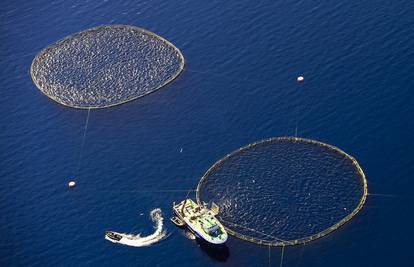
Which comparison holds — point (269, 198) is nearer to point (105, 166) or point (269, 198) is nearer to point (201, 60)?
point (105, 166)

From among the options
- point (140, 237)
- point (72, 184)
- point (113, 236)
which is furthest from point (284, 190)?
point (72, 184)

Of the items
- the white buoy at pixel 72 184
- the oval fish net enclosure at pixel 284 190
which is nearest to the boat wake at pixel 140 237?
the oval fish net enclosure at pixel 284 190

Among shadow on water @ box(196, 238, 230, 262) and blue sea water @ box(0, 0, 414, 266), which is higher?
blue sea water @ box(0, 0, 414, 266)

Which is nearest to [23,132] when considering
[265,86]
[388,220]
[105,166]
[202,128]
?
Result: [105,166]

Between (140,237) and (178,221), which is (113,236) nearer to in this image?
(140,237)

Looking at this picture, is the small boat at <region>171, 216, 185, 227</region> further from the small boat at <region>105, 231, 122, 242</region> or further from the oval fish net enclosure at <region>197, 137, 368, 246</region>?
the small boat at <region>105, 231, 122, 242</region>

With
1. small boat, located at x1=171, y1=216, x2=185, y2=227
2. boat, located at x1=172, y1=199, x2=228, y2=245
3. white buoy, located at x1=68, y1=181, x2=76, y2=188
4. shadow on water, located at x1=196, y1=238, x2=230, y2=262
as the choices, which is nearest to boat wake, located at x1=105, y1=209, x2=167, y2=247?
small boat, located at x1=171, y1=216, x2=185, y2=227
